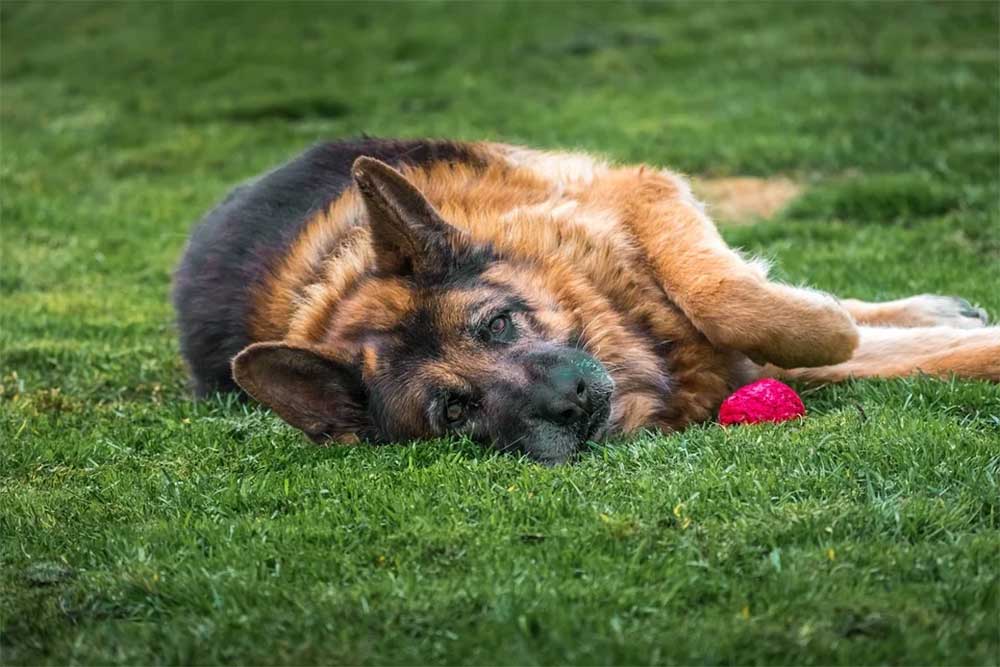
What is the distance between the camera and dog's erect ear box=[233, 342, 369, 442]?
5.22m

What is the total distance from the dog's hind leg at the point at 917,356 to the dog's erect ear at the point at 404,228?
173 centimetres

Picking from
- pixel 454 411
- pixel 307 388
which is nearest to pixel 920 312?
pixel 454 411

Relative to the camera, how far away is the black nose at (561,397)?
195 inches

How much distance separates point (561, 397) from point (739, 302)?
103 centimetres

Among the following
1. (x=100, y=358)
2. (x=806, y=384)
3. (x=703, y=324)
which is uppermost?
(x=703, y=324)

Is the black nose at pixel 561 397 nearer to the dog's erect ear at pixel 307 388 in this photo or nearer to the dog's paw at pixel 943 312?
the dog's erect ear at pixel 307 388

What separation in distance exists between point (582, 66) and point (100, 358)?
1025cm

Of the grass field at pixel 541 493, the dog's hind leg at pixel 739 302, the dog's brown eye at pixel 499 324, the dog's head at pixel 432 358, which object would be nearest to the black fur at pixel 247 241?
the grass field at pixel 541 493

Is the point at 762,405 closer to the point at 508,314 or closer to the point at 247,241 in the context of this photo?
the point at 508,314

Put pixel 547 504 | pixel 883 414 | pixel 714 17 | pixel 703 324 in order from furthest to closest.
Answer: pixel 714 17 → pixel 703 324 → pixel 883 414 → pixel 547 504

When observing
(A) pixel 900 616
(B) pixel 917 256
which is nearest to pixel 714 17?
Result: (B) pixel 917 256

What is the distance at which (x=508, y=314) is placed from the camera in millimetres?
5348

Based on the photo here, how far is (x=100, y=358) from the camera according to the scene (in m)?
7.62

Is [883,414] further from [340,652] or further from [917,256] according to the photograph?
[917,256]
